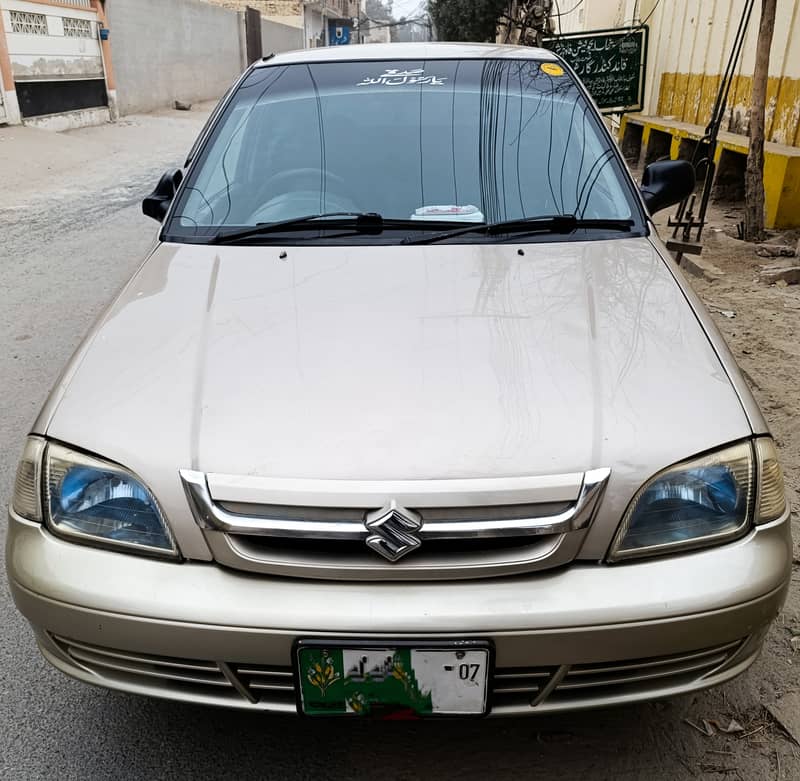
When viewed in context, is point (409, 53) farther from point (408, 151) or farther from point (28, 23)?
point (28, 23)

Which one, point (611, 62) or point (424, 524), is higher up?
Answer: point (611, 62)

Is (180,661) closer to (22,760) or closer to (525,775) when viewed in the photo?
(22,760)

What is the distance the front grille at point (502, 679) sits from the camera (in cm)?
150

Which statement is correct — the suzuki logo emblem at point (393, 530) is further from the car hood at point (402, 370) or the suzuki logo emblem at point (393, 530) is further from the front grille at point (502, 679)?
the front grille at point (502, 679)

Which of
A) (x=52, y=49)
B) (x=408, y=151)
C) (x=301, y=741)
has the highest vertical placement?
(x=52, y=49)

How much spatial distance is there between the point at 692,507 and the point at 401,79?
1988 mm

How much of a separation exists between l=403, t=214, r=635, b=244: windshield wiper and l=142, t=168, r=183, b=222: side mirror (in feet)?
3.58

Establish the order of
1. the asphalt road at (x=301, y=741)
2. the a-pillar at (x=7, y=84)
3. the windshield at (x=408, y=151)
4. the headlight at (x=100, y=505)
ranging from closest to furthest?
the headlight at (x=100, y=505) < the asphalt road at (x=301, y=741) < the windshield at (x=408, y=151) < the a-pillar at (x=7, y=84)

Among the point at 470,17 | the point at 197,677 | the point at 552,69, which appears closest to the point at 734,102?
the point at 552,69

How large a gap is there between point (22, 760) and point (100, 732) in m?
0.18

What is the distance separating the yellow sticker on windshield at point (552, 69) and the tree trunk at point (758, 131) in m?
3.71

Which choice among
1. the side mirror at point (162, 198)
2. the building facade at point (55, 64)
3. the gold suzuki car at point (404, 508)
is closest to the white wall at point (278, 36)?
the building facade at point (55, 64)

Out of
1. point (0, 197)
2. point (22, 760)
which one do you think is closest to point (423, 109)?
point (22, 760)

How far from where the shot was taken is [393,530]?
4.70 ft
